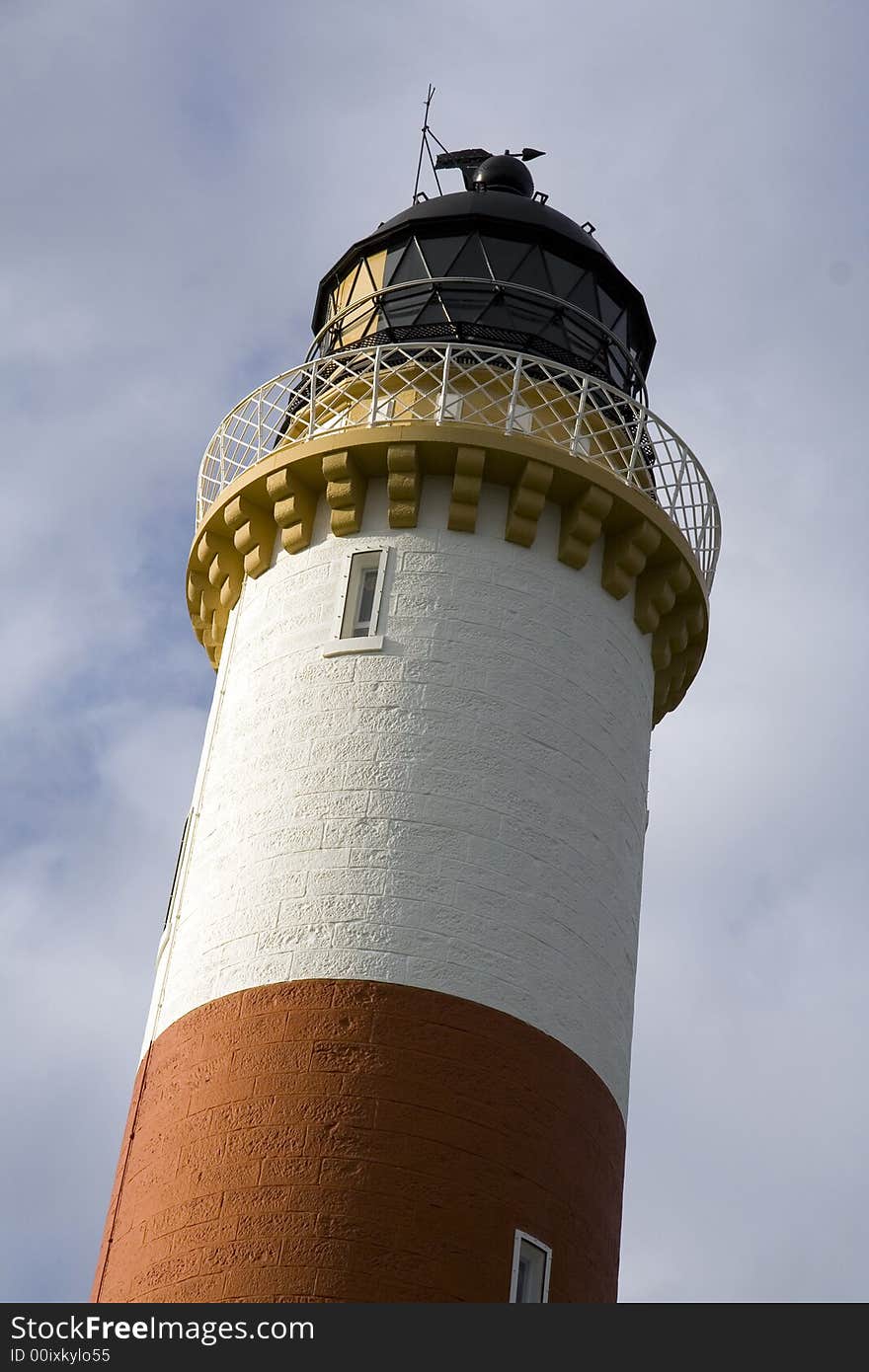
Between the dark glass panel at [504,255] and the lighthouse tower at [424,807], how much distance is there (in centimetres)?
7

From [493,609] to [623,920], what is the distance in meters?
3.54

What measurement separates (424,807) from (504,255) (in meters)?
8.22

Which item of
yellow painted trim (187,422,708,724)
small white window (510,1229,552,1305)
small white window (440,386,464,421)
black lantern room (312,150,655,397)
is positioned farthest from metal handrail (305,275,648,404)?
small white window (510,1229,552,1305)

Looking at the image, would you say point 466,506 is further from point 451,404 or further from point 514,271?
Result: point 514,271

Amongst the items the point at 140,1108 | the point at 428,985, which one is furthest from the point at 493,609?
the point at 140,1108

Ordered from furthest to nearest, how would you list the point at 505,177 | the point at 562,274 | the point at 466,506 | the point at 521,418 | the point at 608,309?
the point at 505,177
the point at 608,309
the point at 562,274
the point at 521,418
the point at 466,506

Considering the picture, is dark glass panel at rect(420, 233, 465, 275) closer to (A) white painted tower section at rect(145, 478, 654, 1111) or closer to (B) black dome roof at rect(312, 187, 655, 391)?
(B) black dome roof at rect(312, 187, 655, 391)

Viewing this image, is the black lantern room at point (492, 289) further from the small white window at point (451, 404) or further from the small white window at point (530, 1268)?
the small white window at point (530, 1268)

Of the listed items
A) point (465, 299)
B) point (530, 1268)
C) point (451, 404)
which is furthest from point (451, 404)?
point (530, 1268)

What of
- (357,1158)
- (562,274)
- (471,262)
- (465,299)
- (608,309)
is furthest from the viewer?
(608,309)

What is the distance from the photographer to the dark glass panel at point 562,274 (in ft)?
86.1

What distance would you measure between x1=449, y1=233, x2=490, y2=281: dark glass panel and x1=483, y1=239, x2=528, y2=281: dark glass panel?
0.10m

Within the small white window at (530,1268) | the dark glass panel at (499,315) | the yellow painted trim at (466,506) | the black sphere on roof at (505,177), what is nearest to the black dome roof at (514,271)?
the dark glass panel at (499,315)

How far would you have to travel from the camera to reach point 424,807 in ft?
69.9
